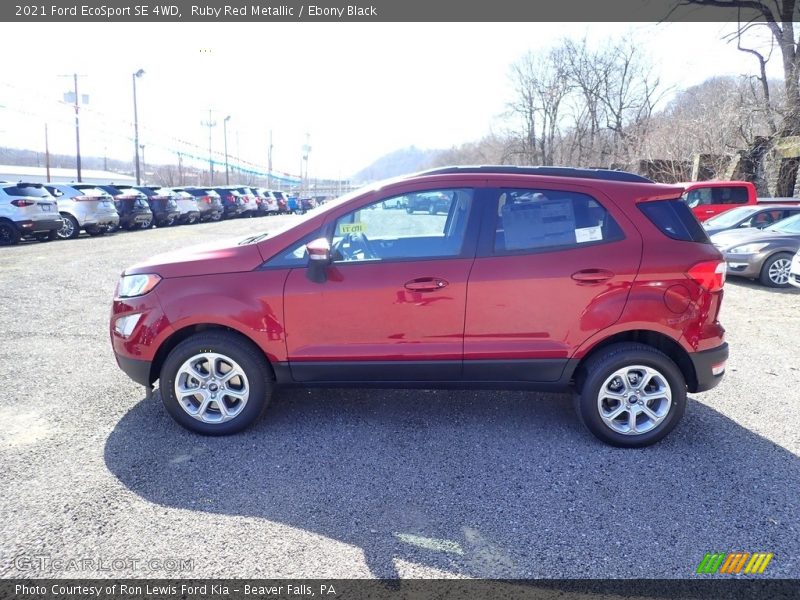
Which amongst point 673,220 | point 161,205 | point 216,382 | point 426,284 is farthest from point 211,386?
point 161,205

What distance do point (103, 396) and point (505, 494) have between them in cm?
334

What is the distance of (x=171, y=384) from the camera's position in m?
3.72

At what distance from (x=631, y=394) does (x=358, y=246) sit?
2.13 metres

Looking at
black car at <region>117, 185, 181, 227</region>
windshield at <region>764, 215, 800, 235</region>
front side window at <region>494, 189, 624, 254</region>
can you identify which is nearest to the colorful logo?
front side window at <region>494, 189, 624, 254</region>

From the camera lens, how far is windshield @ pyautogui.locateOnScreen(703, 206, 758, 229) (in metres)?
11.3

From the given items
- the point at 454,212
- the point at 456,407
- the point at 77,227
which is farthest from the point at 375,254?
the point at 77,227

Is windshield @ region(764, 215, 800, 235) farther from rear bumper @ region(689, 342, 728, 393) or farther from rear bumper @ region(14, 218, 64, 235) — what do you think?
rear bumper @ region(14, 218, 64, 235)

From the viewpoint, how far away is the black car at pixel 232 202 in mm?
31541

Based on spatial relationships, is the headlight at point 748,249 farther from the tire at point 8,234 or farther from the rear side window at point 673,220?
the tire at point 8,234

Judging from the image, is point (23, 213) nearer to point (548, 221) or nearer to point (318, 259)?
point (318, 259)

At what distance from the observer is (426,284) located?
3.56 meters

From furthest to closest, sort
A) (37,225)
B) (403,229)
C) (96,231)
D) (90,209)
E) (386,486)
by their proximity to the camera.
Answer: (96,231) → (90,209) → (37,225) → (403,229) → (386,486)

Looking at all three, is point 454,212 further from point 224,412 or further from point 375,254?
point 224,412
